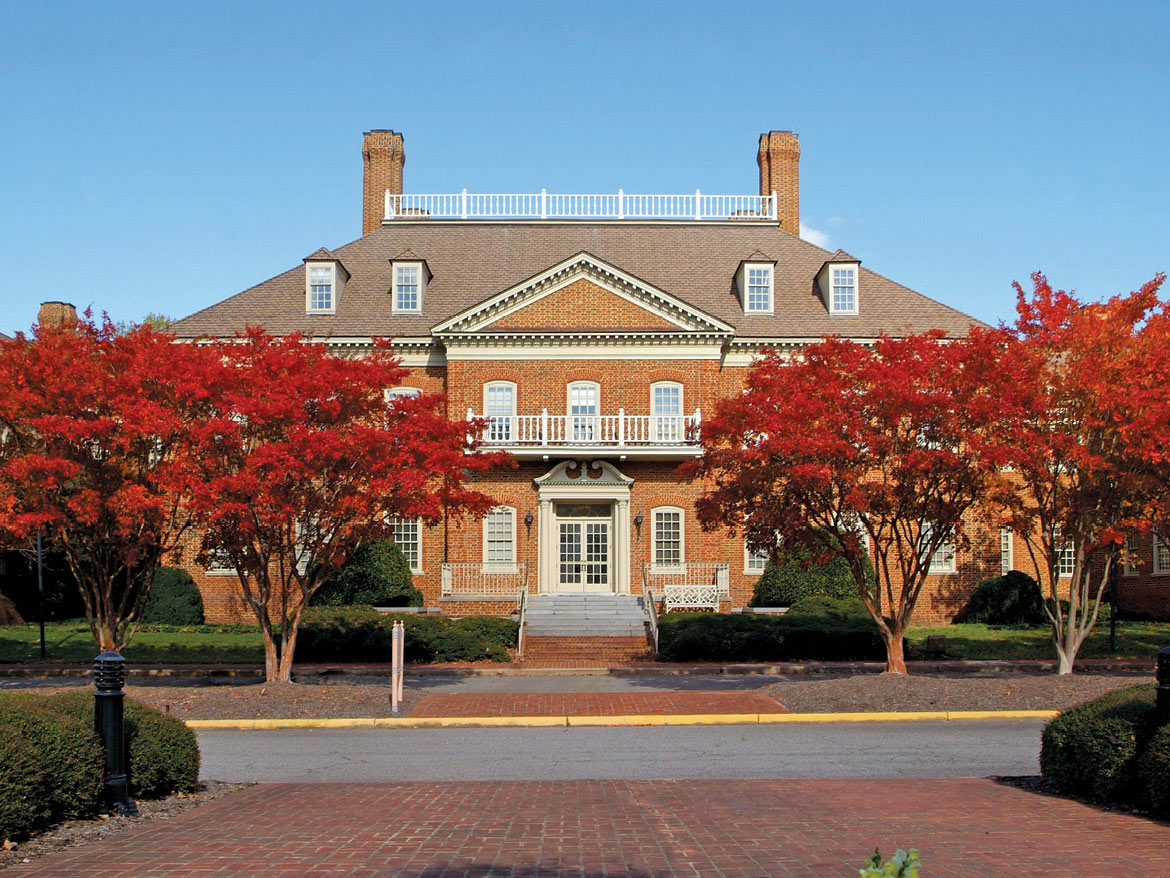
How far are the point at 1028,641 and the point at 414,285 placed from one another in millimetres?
20271

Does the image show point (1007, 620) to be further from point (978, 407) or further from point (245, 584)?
point (245, 584)

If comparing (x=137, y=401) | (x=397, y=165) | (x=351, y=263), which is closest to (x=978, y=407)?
(x=137, y=401)

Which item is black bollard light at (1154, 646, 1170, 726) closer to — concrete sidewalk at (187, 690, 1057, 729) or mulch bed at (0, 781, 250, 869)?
concrete sidewalk at (187, 690, 1057, 729)

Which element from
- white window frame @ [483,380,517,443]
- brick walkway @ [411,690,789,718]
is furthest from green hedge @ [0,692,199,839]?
white window frame @ [483,380,517,443]

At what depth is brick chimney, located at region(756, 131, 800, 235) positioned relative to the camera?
41031mm

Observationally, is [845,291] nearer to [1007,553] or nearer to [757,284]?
[757,284]

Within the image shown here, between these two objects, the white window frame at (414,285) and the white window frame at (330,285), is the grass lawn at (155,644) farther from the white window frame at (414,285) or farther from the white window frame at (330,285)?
the white window frame at (414,285)

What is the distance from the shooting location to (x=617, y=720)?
1570 cm

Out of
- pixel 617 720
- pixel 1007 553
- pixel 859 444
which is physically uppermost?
pixel 859 444

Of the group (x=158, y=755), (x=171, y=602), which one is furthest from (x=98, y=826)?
(x=171, y=602)

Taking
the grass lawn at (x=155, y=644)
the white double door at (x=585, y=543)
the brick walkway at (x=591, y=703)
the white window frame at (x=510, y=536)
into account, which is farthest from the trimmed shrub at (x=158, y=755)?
the white double door at (x=585, y=543)

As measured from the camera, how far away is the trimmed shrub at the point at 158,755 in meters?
9.42

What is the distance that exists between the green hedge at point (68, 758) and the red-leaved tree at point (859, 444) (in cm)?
1062

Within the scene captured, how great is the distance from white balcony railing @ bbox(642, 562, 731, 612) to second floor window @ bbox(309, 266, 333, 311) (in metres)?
13.1
